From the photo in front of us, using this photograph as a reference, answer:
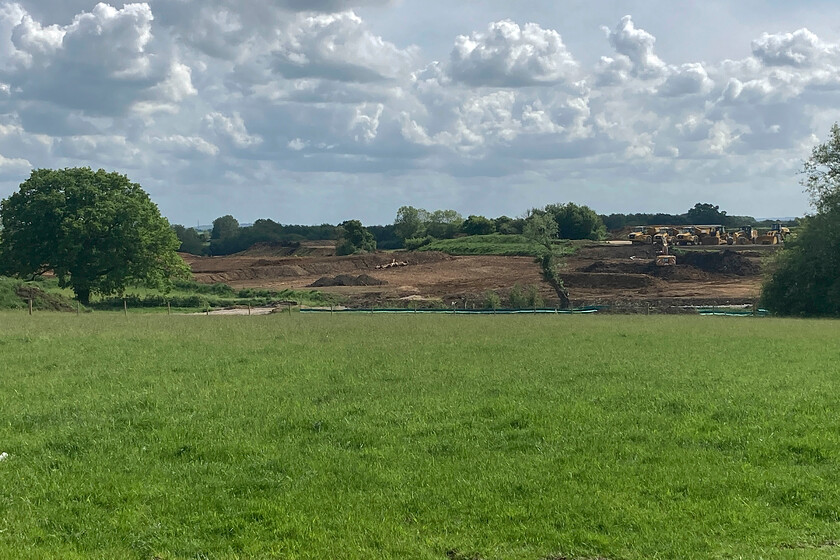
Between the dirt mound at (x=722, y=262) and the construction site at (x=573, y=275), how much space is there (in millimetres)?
102

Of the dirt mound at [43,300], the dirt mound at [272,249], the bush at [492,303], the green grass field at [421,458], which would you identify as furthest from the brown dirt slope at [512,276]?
the green grass field at [421,458]

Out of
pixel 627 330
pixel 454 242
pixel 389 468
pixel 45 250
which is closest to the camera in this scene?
pixel 389 468

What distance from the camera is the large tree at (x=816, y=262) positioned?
148 ft

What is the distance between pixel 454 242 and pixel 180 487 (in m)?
108

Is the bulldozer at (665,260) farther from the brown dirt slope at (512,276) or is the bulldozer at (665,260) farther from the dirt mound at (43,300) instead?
the dirt mound at (43,300)

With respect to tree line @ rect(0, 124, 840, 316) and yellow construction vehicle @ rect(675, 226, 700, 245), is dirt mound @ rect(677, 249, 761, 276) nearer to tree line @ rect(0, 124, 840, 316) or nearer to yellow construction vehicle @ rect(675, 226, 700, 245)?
yellow construction vehicle @ rect(675, 226, 700, 245)

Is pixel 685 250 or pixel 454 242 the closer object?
pixel 685 250

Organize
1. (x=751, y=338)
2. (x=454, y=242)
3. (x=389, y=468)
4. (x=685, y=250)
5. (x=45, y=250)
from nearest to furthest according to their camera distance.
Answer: (x=389, y=468), (x=751, y=338), (x=45, y=250), (x=685, y=250), (x=454, y=242)

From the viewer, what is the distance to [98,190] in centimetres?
5259

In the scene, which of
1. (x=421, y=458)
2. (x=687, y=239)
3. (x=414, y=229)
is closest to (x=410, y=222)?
(x=414, y=229)

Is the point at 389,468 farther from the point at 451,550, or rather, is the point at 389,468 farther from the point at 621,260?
the point at 621,260

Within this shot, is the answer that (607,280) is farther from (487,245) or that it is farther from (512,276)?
(487,245)

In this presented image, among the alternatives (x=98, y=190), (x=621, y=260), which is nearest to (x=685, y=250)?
(x=621, y=260)

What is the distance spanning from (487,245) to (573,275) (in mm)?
33556
